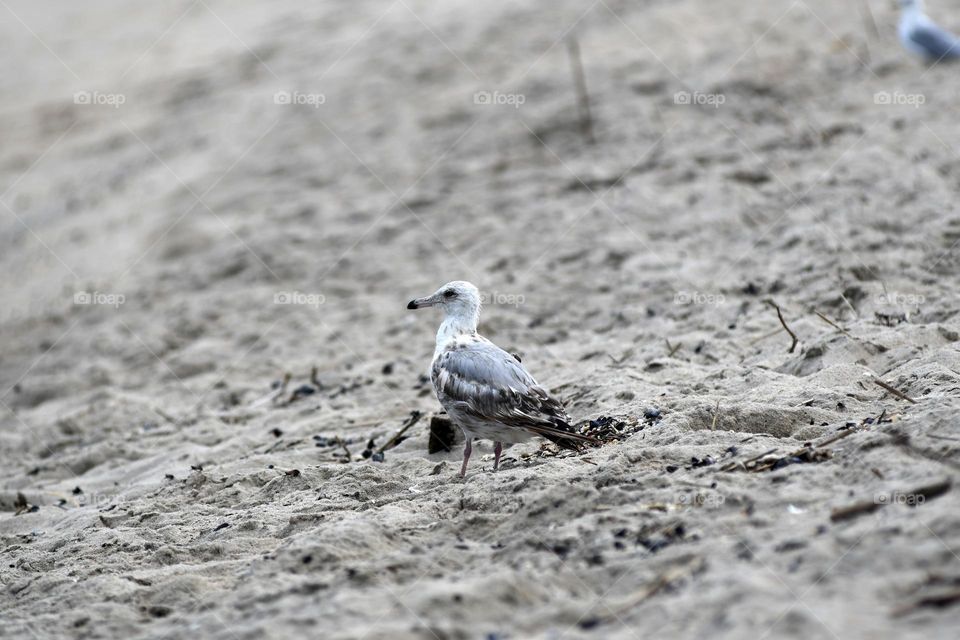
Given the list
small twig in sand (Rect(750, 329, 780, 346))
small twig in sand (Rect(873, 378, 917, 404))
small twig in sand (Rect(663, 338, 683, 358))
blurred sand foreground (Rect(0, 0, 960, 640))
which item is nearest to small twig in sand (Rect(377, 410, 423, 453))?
blurred sand foreground (Rect(0, 0, 960, 640))

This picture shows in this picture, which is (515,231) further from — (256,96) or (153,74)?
(153,74)

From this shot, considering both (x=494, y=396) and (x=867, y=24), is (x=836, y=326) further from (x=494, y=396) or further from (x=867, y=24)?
(x=867, y=24)

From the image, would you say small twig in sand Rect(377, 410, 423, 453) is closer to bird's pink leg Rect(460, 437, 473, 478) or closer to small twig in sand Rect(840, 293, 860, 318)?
bird's pink leg Rect(460, 437, 473, 478)

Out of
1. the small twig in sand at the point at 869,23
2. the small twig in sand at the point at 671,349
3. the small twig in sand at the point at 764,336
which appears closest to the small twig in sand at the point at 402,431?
the small twig in sand at the point at 671,349

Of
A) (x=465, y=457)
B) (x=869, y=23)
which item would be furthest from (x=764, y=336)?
(x=869, y=23)

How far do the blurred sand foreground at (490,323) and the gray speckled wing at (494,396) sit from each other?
0.68 feet

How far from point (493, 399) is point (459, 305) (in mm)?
1004

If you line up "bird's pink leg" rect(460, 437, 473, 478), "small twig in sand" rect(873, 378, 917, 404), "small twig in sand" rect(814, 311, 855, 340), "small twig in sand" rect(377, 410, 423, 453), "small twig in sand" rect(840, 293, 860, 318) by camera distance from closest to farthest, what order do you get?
"small twig in sand" rect(873, 378, 917, 404) → "bird's pink leg" rect(460, 437, 473, 478) → "small twig in sand" rect(814, 311, 855, 340) → "small twig in sand" rect(377, 410, 423, 453) → "small twig in sand" rect(840, 293, 860, 318)

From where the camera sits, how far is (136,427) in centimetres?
789

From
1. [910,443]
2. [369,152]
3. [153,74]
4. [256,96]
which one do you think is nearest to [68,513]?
[910,443]

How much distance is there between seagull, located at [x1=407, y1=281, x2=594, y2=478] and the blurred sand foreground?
19 centimetres

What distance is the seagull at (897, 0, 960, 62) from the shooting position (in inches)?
407

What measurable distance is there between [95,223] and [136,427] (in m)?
5.27

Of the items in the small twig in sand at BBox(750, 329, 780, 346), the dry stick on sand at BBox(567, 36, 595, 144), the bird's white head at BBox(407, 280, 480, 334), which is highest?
the dry stick on sand at BBox(567, 36, 595, 144)
